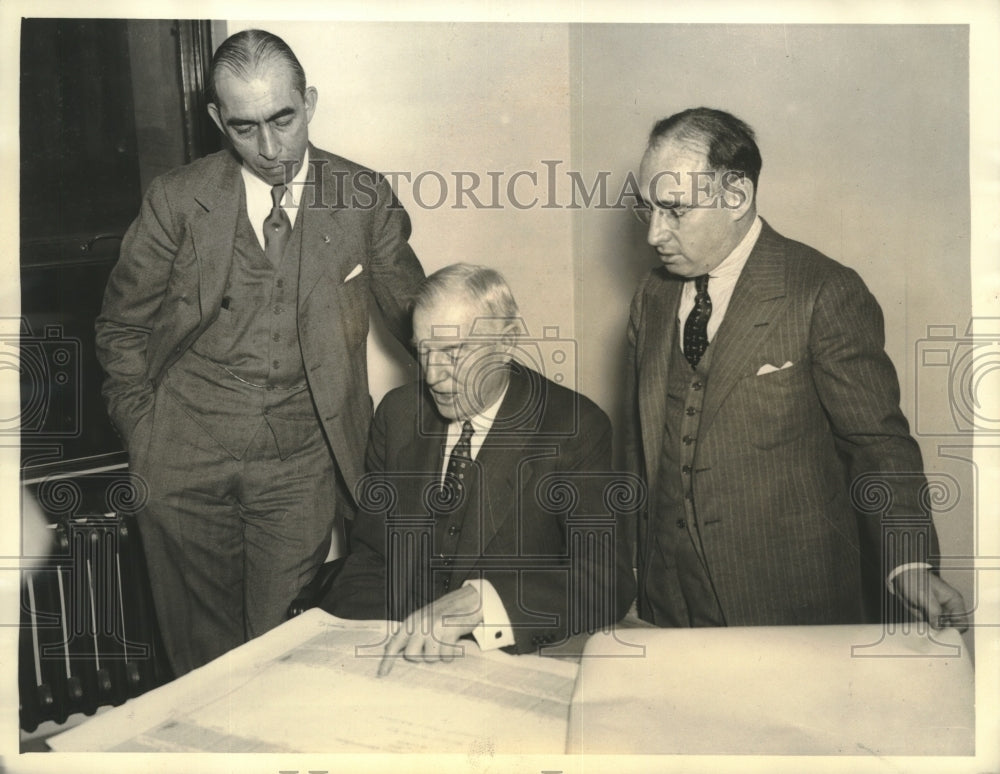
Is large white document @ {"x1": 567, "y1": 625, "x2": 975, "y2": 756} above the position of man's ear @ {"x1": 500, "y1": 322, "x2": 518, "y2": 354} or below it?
below

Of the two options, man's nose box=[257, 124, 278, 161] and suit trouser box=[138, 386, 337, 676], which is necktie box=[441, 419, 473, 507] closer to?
suit trouser box=[138, 386, 337, 676]

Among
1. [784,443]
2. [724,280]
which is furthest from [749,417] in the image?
[724,280]

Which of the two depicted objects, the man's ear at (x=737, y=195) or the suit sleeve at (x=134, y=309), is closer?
the man's ear at (x=737, y=195)

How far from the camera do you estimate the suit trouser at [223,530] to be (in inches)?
111

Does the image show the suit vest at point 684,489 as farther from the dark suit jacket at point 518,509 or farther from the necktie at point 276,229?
the necktie at point 276,229

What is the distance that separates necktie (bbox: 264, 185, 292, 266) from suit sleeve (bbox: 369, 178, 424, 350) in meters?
0.24

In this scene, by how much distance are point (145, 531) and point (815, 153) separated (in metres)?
2.13

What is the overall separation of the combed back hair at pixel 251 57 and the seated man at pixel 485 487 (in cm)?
69

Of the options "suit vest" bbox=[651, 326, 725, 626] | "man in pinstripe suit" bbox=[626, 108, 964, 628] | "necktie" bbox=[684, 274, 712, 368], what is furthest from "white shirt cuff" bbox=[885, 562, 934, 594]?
"necktie" bbox=[684, 274, 712, 368]

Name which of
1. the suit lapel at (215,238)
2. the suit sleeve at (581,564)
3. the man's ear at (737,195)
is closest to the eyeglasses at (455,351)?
the suit sleeve at (581,564)

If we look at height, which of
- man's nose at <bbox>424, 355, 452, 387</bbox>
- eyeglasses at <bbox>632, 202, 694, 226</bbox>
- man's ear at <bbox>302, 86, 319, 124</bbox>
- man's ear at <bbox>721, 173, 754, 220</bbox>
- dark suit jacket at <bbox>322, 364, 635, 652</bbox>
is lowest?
dark suit jacket at <bbox>322, 364, 635, 652</bbox>

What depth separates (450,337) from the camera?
2.69 metres

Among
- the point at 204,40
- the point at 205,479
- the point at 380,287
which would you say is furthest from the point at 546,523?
the point at 204,40

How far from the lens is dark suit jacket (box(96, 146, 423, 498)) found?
277cm
